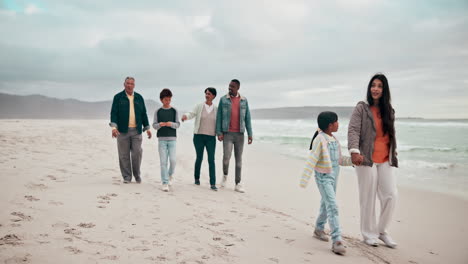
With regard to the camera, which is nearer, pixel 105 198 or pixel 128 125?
pixel 105 198

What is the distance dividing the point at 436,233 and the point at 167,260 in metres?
4.02

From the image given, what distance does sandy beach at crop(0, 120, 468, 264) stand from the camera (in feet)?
10.1

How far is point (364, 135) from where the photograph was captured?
12.6 feet

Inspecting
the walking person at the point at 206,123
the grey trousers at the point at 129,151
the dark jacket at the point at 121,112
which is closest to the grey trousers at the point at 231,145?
the walking person at the point at 206,123

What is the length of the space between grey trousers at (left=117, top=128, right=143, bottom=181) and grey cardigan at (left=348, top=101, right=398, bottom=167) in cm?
397

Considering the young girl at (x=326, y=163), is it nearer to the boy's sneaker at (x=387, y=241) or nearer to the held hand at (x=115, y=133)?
the boy's sneaker at (x=387, y=241)

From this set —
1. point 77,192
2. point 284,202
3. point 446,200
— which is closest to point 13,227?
point 77,192

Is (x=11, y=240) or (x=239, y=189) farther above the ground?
(x=11, y=240)

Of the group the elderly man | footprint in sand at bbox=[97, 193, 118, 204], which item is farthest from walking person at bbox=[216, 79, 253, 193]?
footprint in sand at bbox=[97, 193, 118, 204]

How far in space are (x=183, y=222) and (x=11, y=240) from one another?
1798 mm

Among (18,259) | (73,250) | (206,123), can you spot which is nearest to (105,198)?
(73,250)

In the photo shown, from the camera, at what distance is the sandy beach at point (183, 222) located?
307 centimetres

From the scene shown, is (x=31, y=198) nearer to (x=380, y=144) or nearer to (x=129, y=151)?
(x=129, y=151)

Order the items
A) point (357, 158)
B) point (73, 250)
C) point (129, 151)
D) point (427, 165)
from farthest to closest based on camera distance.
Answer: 1. point (427, 165)
2. point (129, 151)
3. point (357, 158)
4. point (73, 250)
